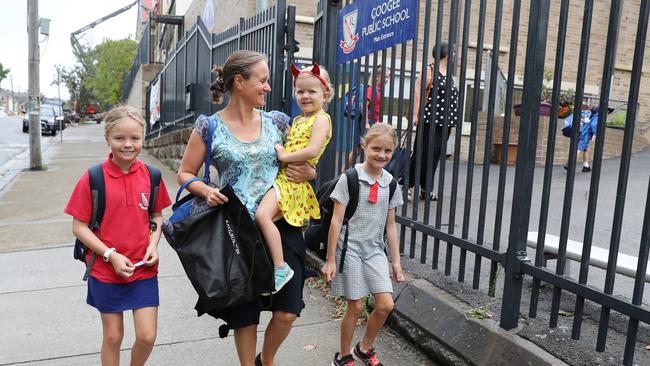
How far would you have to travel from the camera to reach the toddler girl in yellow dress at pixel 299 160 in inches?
103

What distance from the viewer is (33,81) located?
1276 centimetres

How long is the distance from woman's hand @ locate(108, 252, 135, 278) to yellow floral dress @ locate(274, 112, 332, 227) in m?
0.76

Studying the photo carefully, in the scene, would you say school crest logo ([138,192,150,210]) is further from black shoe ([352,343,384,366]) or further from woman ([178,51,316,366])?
black shoe ([352,343,384,366])

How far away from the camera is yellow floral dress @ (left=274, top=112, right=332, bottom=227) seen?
2709 millimetres

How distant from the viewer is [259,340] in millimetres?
3549

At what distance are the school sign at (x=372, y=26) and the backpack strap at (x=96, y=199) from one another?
2241 mm

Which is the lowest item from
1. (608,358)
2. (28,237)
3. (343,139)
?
(28,237)

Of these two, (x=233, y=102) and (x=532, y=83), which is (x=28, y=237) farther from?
(x=532, y=83)

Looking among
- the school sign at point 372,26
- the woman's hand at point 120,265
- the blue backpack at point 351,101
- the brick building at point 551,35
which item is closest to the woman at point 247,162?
the woman's hand at point 120,265

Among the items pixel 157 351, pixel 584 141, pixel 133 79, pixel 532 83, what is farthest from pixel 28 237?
pixel 133 79

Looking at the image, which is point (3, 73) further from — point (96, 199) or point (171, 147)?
point (96, 199)

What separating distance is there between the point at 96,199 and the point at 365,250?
1.40m

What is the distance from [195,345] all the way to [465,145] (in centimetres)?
982

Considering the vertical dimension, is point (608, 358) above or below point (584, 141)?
below
